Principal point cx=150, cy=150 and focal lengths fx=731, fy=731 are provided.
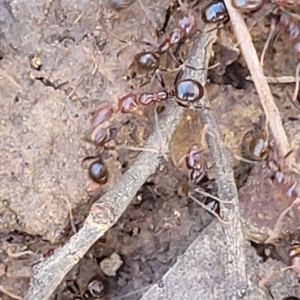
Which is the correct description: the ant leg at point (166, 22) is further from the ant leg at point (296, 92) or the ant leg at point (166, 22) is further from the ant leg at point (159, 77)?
the ant leg at point (296, 92)

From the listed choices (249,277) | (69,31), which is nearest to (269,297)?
(249,277)

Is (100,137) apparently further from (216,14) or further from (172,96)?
(216,14)

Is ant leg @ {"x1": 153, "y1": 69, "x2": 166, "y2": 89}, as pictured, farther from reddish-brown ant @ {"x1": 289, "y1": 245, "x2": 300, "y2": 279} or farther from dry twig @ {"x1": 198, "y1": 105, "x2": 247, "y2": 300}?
reddish-brown ant @ {"x1": 289, "y1": 245, "x2": 300, "y2": 279}

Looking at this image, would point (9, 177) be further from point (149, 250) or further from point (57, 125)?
point (149, 250)

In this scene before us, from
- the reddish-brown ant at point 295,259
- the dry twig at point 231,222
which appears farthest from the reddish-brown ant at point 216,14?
the reddish-brown ant at point 295,259

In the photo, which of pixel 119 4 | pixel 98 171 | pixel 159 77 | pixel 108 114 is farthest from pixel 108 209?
pixel 119 4

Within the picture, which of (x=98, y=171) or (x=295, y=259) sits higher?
(x=98, y=171)

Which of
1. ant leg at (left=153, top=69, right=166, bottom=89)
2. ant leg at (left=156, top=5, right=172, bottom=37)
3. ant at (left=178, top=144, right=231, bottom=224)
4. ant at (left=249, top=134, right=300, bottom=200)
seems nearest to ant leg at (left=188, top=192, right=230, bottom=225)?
ant at (left=178, top=144, right=231, bottom=224)
